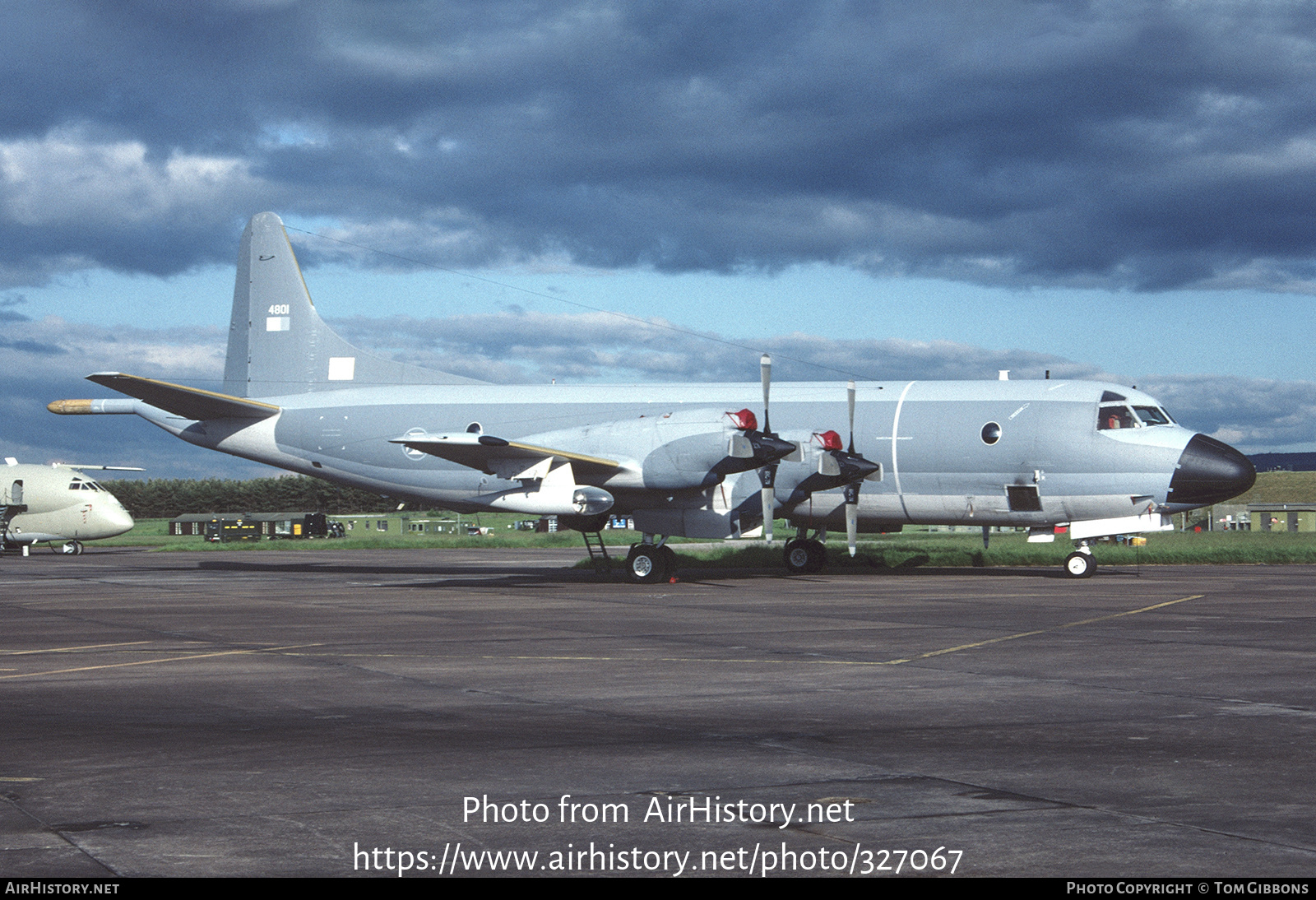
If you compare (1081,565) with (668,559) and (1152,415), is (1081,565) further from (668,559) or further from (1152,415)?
(668,559)

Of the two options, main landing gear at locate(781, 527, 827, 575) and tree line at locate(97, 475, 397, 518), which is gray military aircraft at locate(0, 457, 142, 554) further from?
tree line at locate(97, 475, 397, 518)

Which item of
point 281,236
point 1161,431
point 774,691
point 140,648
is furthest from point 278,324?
point 774,691

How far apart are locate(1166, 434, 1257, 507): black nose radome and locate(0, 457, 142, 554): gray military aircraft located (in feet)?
151

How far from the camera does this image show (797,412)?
32.0 meters

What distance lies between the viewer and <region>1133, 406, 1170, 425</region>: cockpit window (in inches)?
1162

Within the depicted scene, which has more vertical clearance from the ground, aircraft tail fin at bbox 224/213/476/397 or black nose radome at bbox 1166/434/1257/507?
aircraft tail fin at bbox 224/213/476/397

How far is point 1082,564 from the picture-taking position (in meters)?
30.6

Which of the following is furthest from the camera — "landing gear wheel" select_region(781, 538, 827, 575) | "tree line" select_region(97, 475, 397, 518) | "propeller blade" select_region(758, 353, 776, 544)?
"tree line" select_region(97, 475, 397, 518)

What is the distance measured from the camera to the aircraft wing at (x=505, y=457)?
27.8 meters

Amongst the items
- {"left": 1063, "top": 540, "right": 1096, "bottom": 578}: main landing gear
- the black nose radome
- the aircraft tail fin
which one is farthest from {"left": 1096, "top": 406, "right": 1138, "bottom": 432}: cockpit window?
the aircraft tail fin

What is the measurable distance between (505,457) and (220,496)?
11166 centimetres

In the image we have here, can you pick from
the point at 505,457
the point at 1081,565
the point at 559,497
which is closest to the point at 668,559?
the point at 559,497

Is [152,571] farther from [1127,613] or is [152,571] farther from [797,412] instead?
[1127,613]

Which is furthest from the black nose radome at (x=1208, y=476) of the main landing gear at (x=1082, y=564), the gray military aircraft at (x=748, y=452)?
the main landing gear at (x=1082, y=564)
